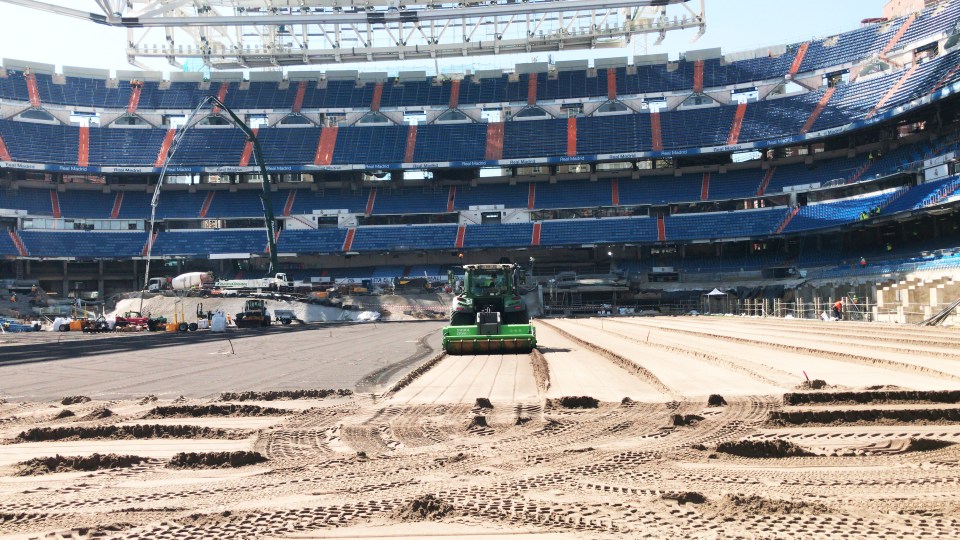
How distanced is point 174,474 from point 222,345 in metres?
20.3

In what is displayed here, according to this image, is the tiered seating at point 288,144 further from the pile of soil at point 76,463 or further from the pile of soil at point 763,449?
the pile of soil at point 763,449

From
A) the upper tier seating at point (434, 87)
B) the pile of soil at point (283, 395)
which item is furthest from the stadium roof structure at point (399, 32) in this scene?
the pile of soil at point (283, 395)

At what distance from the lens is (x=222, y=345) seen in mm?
24516

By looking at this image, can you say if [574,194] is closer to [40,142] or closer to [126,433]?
[40,142]

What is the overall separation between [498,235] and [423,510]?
58.4 m

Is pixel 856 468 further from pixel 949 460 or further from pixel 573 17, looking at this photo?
pixel 573 17

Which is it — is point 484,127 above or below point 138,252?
above

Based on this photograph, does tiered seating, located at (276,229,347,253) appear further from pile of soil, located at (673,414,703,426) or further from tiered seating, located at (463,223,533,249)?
pile of soil, located at (673,414,703,426)

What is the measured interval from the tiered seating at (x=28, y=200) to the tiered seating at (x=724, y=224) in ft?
189

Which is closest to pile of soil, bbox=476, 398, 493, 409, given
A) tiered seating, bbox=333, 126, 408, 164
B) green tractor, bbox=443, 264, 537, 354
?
green tractor, bbox=443, 264, 537, 354

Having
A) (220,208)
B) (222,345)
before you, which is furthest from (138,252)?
(222,345)

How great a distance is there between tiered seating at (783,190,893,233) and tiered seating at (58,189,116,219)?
6202 centimetres

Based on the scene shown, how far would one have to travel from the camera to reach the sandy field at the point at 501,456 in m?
4.09

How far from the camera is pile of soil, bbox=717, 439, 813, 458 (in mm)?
5582
